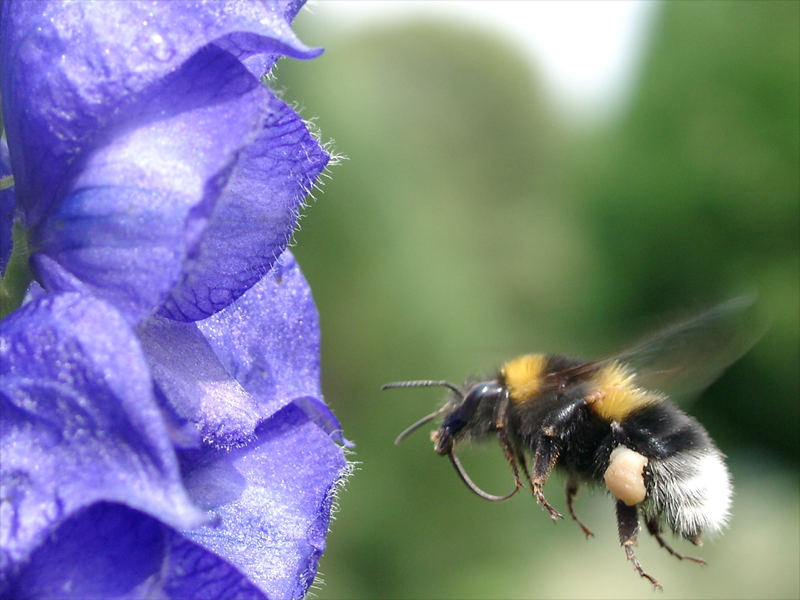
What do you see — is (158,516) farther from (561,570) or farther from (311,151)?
(561,570)

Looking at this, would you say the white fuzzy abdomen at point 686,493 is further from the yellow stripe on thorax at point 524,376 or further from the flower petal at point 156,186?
the flower petal at point 156,186

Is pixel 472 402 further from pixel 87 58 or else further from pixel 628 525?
pixel 87 58

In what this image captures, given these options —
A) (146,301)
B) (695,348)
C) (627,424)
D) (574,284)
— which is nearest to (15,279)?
(146,301)

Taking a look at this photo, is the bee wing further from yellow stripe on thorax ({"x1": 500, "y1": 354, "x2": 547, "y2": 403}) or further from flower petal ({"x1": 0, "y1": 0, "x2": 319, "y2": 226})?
flower petal ({"x1": 0, "y1": 0, "x2": 319, "y2": 226})

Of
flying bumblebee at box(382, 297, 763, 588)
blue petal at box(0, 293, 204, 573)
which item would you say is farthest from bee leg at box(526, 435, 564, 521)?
blue petal at box(0, 293, 204, 573)

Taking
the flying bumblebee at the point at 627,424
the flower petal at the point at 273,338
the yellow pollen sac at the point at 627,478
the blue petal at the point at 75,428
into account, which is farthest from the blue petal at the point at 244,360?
the yellow pollen sac at the point at 627,478

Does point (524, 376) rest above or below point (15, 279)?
below

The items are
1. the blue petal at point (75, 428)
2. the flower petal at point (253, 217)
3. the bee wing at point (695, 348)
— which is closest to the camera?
the blue petal at point (75, 428)
